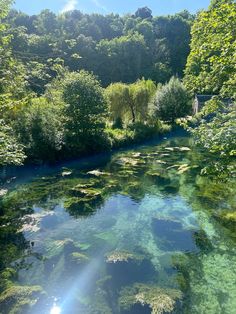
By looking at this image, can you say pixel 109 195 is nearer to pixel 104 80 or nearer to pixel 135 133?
pixel 135 133

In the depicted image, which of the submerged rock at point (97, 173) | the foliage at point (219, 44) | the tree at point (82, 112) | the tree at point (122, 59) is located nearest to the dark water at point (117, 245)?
the submerged rock at point (97, 173)

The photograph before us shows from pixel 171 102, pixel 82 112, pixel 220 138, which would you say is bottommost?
pixel 82 112

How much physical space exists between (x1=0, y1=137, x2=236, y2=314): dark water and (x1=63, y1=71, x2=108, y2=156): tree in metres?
8.32

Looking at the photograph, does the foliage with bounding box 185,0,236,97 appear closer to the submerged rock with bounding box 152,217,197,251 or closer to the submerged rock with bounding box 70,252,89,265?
the submerged rock with bounding box 152,217,197,251

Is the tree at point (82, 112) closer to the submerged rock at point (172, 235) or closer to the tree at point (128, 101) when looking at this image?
the tree at point (128, 101)

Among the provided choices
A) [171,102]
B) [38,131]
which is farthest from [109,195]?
[171,102]

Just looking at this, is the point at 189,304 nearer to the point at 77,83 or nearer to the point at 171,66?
the point at 77,83

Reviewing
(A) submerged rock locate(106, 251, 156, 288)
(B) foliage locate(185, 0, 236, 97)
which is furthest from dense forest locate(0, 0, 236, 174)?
(A) submerged rock locate(106, 251, 156, 288)

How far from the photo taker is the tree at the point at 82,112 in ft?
107

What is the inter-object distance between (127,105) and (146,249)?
116ft

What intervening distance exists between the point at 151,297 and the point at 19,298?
438cm

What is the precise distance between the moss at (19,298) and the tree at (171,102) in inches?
1612

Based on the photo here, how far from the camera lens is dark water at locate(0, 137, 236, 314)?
10.2 meters

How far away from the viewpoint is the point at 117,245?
14039 millimetres
